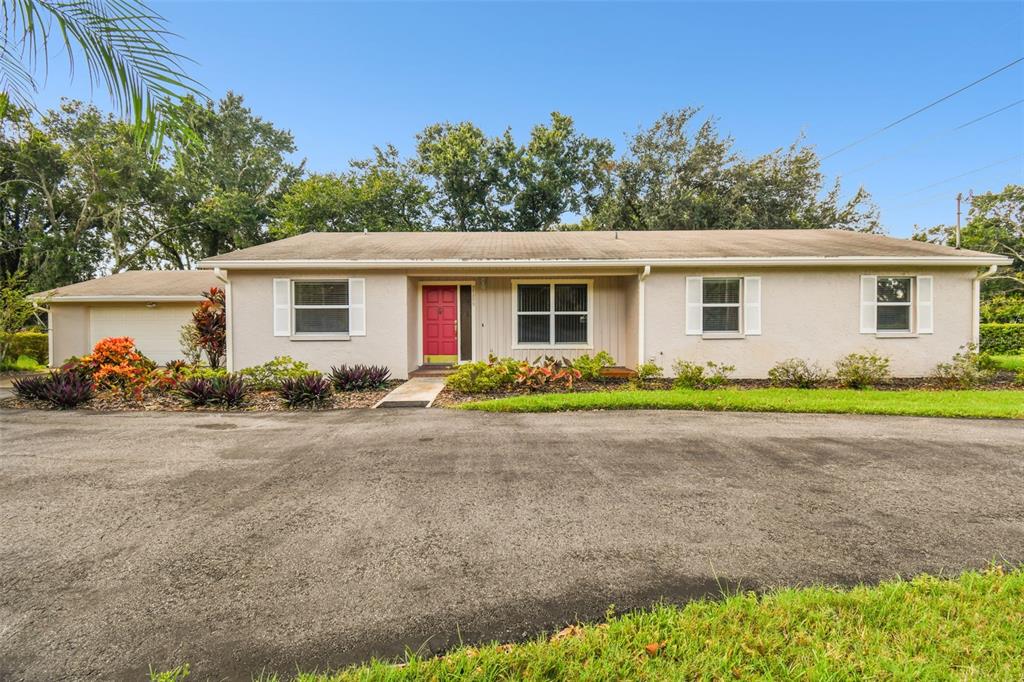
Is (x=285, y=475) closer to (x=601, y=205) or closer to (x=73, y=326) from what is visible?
(x=73, y=326)

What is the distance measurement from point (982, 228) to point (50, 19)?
44.7m

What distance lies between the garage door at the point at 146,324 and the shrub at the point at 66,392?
6.25m

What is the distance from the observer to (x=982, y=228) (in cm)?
2925

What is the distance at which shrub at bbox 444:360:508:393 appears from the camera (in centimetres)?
773

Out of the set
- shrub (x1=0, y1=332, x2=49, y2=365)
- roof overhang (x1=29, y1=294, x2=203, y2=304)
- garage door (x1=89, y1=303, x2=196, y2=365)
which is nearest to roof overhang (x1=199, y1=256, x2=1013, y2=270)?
roof overhang (x1=29, y1=294, x2=203, y2=304)

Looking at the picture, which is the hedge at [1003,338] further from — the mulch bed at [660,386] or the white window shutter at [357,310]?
the white window shutter at [357,310]

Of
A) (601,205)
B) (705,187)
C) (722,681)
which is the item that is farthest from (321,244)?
(705,187)

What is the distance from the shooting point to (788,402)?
6715 millimetres

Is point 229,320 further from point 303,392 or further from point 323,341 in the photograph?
point 303,392

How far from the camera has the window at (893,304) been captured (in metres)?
9.31

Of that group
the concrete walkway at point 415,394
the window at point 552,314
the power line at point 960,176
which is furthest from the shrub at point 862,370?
the power line at point 960,176

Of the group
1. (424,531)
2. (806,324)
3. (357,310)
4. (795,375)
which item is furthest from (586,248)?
(424,531)

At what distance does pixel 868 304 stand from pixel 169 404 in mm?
13947

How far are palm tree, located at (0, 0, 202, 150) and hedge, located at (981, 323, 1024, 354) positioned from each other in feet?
73.9
